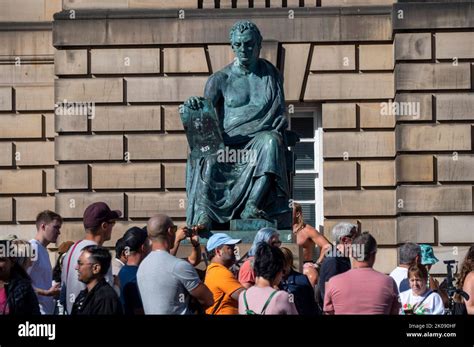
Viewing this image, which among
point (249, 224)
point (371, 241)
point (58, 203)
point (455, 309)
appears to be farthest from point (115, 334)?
point (58, 203)

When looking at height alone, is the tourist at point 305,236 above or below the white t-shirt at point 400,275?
above

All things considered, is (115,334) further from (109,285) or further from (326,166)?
(326,166)

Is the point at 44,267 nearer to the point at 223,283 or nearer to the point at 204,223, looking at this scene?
the point at 223,283

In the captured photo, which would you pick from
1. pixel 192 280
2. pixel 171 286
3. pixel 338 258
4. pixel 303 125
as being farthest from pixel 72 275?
pixel 303 125

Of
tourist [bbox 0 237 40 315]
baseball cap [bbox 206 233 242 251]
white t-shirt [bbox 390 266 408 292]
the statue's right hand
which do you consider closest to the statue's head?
the statue's right hand

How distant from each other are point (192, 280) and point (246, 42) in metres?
6.22

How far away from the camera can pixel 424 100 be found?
92.4 feet

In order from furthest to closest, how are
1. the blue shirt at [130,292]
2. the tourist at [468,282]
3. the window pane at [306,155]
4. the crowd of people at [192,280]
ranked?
1. the window pane at [306,155]
2. the tourist at [468,282]
3. the blue shirt at [130,292]
4. the crowd of people at [192,280]

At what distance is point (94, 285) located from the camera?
15.1 meters

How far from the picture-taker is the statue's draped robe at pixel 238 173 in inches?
812

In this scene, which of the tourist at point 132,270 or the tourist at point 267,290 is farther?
the tourist at point 132,270

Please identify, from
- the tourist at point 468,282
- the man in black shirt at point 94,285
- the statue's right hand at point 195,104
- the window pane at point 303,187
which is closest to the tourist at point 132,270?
the man in black shirt at point 94,285

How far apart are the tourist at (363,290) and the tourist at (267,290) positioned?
409mm

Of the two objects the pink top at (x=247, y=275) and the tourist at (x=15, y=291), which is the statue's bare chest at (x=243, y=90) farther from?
the tourist at (x=15, y=291)
